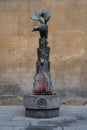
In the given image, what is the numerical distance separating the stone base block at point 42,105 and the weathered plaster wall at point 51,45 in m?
3.73

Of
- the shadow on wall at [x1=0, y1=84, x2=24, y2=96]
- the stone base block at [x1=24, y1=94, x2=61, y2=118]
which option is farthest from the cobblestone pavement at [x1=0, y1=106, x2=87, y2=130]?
the shadow on wall at [x1=0, y1=84, x2=24, y2=96]

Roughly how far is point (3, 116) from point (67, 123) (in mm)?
1479

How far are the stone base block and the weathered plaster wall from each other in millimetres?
3733

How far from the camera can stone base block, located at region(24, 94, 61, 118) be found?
7214 mm

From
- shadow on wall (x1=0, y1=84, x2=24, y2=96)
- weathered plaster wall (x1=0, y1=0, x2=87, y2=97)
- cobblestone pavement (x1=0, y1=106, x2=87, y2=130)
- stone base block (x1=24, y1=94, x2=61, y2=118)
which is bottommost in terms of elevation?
cobblestone pavement (x1=0, y1=106, x2=87, y2=130)

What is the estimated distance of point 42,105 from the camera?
720 centimetres

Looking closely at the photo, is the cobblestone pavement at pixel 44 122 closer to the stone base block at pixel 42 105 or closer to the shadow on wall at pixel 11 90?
the stone base block at pixel 42 105

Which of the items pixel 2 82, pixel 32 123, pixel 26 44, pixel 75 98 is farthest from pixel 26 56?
pixel 32 123

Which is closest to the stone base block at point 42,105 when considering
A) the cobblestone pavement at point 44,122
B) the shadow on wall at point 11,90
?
the cobblestone pavement at point 44,122

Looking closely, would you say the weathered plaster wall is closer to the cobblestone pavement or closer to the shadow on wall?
the shadow on wall

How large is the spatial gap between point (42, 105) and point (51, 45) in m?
4.20

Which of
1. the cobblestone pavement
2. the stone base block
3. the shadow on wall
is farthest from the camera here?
the shadow on wall

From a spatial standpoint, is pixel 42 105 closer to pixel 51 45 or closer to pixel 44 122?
pixel 44 122

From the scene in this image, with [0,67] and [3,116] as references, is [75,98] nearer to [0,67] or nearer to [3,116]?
[0,67]
